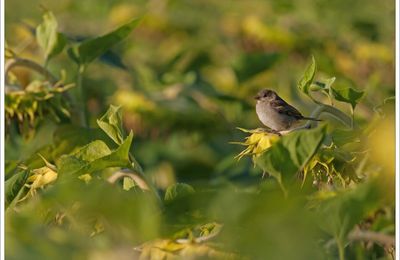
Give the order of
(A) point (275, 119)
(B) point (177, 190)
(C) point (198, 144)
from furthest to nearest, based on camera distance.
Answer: (C) point (198, 144)
(A) point (275, 119)
(B) point (177, 190)

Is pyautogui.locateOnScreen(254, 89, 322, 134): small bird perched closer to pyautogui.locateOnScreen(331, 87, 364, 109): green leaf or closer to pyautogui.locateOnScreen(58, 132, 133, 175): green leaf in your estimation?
pyautogui.locateOnScreen(331, 87, 364, 109): green leaf

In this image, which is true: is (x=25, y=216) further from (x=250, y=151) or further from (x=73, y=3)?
(x=73, y=3)

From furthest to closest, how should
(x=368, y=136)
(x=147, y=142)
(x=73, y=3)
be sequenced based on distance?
(x=73, y=3), (x=147, y=142), (x=368, y=136)

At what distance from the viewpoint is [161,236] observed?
1.52 metres

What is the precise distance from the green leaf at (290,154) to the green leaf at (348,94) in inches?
15.8

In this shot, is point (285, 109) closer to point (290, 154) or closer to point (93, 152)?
point (93, 152)

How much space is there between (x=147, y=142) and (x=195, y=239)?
3.10m

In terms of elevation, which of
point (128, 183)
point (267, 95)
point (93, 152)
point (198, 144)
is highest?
point (93, 152)

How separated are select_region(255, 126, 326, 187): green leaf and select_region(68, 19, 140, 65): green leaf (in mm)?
1224

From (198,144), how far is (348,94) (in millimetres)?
2562

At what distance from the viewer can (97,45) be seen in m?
2.77

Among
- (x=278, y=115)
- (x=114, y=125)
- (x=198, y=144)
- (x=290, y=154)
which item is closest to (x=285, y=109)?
(x=278, y=115)

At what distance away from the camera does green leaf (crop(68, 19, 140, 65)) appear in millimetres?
2719

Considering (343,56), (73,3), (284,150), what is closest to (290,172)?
(284,150)
